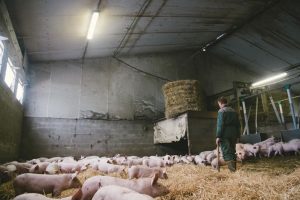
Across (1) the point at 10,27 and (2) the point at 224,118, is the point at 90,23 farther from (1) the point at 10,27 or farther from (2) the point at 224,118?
(2) the point at 224,118

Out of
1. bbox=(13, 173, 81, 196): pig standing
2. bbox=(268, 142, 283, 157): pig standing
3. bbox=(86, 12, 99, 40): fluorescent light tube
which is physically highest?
bbox=(86, 12, 99, 40): fluorescent light tube

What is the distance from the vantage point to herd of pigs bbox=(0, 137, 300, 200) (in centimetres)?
313

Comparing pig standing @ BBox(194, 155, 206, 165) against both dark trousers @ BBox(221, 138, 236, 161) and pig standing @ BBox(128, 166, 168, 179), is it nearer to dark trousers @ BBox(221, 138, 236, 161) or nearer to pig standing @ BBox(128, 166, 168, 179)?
dark trousers @ BBox(221, 138, 236, 161)

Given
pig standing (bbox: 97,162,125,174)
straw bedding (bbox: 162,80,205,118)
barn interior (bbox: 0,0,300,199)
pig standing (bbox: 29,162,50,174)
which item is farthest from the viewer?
straw bedding (bbox: 162,80,205,118)

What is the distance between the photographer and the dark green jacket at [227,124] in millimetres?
6056

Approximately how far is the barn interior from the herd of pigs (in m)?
0.99

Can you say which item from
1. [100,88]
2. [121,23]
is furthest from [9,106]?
[100,88]

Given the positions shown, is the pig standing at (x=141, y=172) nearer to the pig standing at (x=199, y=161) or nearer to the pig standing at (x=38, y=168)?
the pig standing at (x=38, y=168)

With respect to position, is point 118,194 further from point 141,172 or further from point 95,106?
point 95,106

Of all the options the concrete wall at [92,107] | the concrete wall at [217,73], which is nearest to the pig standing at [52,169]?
the concrete wall at [92,107]

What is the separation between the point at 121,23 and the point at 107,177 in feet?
18.9

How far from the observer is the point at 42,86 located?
408 inches

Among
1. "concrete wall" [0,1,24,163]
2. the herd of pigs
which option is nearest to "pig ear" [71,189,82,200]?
the herd of pigs

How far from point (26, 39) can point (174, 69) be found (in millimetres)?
7359
